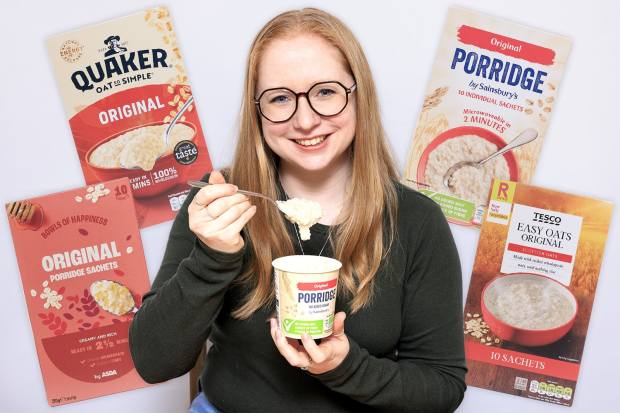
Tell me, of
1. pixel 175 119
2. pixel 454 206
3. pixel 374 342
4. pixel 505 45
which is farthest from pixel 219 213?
pixel 505 45

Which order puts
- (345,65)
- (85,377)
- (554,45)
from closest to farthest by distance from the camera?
(345,65)
(554,45)
(85,377)

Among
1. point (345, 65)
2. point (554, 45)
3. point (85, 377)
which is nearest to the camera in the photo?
Answer: point (345, 65)

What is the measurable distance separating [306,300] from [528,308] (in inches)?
35.6

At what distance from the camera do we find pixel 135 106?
1605 millimetres

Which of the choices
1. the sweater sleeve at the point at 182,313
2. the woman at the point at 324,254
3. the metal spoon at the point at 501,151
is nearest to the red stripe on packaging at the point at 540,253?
the metal spoon at the point at 501,151

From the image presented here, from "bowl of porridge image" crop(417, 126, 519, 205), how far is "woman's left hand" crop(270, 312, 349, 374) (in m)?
0.71

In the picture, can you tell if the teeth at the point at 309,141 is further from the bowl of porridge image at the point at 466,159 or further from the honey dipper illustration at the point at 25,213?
the honey dipper illustration at the point at 25,213

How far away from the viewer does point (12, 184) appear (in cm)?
162

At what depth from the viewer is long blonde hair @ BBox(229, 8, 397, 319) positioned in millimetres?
1173

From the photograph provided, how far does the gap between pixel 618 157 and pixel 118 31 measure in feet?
4.22

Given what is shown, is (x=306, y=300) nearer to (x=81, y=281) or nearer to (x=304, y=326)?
(x=304, y=326)

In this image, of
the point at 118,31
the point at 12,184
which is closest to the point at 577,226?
the point at 118,31

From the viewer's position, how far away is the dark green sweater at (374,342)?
1121 millimetres

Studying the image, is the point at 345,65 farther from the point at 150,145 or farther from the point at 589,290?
the point at 589,290
